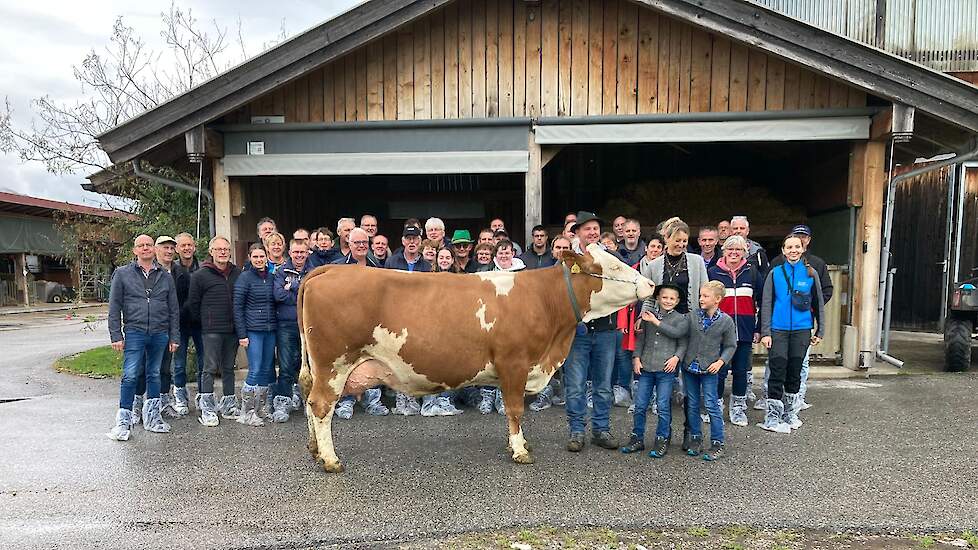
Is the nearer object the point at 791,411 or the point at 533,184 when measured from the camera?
the point at 791,411

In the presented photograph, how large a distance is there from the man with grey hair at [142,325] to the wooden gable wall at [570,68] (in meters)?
3.38

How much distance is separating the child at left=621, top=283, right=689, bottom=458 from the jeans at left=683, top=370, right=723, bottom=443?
0.16m

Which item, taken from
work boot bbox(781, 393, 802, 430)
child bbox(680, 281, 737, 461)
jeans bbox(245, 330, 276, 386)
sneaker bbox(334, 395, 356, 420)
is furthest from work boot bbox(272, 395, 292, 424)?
work boot bbox(781, 393, 802, 430)

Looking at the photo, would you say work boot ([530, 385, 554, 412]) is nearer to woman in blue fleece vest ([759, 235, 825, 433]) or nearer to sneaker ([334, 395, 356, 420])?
sneaker ([334, 395, 356, 420])

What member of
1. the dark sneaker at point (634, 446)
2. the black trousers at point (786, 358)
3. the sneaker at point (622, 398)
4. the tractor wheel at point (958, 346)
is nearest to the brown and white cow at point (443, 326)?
the dark sneaker at point (634, 446)

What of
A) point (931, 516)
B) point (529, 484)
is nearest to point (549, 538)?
point (529, 484)

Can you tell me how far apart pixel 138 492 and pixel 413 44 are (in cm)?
605

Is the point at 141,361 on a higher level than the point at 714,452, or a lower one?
higher

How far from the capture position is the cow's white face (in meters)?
4.58

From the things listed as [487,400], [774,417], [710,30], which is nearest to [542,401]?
[487,400]

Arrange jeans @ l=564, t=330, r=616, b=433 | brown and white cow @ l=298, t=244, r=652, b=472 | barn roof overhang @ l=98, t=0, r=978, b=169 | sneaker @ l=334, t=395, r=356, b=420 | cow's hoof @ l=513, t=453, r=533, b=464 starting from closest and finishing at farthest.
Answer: brown and white cow @ l=298, t=244, r=652, b=472 < cow's hoof @ l=513, t=453, r=533, b=464 < jeans @ l=564, t=330, r=616, b=433 < sneaker @ l=334, t=395, r=356, b=420 < barn roof overhang @ l=98, t=0, r=978, b=169

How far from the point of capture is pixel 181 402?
6012 mm

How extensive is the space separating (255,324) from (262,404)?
108cm

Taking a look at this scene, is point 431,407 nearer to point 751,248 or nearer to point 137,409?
point 137,409
